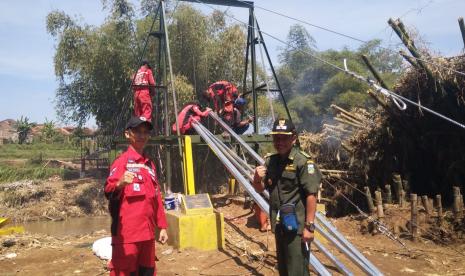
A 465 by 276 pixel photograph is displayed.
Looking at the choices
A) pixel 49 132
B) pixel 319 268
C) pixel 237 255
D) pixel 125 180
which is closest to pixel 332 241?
pixel 319 268

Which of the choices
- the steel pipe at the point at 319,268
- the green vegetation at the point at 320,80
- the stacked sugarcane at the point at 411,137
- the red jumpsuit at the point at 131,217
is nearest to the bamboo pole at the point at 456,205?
the stacked sugarcane at the point at 411,137

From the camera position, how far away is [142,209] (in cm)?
369

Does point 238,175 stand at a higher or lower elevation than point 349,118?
lower

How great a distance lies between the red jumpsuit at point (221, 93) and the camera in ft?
34.2

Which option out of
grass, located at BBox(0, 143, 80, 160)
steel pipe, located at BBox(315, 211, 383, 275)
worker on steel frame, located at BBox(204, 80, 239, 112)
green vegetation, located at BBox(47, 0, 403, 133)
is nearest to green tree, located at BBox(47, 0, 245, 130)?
green vegetation, located at BBox(47, 0, 403, 133)

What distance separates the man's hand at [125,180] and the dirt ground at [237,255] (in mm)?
2239

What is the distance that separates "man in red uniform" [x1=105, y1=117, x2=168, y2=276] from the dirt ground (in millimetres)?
1770

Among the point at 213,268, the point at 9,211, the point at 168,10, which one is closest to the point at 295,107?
the point at 168,10

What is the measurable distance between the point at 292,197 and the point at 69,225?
13.6 m

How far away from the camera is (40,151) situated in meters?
29.4

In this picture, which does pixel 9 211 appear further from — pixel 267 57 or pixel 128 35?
pixel 267 57

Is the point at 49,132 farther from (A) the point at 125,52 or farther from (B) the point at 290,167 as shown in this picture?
(B) the point at 290,167

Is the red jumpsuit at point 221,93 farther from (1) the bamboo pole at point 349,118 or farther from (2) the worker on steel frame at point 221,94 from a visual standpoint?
(1) the bamboo pole at point 349,118

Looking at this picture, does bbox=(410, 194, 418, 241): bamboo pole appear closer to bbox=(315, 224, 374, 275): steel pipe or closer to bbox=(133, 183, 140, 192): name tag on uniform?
bbox=(315, 224, 374, 275): steel pipe
